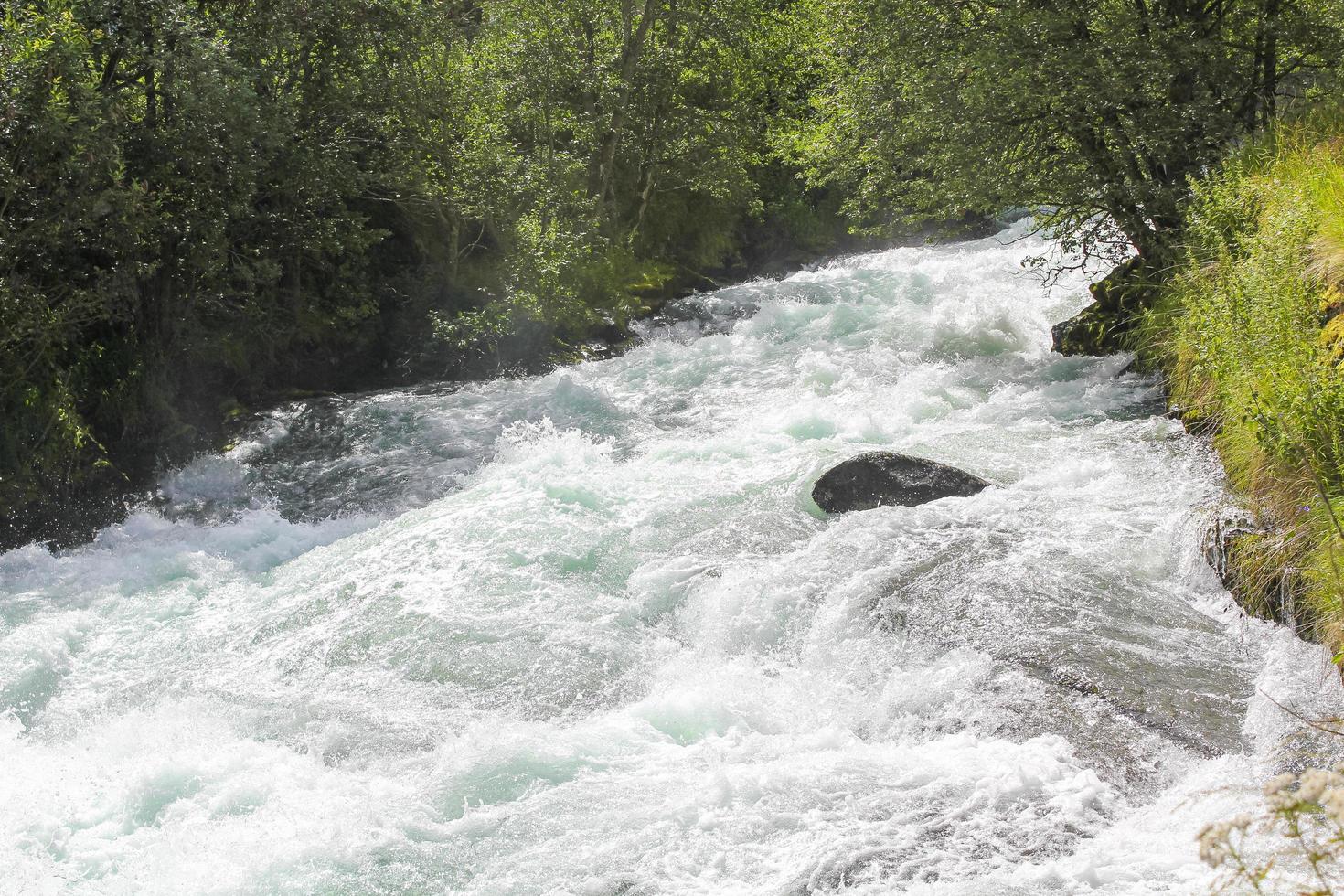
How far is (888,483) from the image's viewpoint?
827 centimetres

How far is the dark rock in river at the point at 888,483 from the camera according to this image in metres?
8.16

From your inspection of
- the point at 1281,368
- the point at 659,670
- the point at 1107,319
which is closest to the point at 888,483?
the point at 659,670

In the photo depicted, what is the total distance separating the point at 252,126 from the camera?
11.2 m

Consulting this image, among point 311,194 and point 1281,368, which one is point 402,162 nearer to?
point 311,194

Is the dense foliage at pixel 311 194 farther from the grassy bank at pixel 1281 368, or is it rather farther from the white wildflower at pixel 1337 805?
the white wildflower at pixel 1337 805

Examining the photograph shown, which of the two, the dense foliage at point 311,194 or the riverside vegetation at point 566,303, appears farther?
the dense foliage at point 311,194

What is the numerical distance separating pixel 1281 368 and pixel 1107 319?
640 centimetres

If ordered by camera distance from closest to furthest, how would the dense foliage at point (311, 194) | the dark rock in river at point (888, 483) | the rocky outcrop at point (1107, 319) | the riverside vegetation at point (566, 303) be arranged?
the riverside vegetation at point (566, 303), the dark rock in river at point (888, 483), the dense foliage at point (311, 194), the rocky outcrop at point (1107, 319)

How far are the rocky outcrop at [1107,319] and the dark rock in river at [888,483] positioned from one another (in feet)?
14.3

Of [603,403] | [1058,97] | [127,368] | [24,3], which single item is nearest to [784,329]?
[603,403]

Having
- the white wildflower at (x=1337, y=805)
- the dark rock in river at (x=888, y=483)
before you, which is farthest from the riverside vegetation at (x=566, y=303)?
the dark rock in river at (x=888, y=483)

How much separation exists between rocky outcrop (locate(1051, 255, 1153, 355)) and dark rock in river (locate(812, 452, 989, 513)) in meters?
4.37

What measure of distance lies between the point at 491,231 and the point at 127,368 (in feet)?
16.8

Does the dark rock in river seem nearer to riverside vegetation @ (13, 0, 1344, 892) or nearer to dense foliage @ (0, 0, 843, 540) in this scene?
riverside vegetation @ (13, 0, 1344, 892)
